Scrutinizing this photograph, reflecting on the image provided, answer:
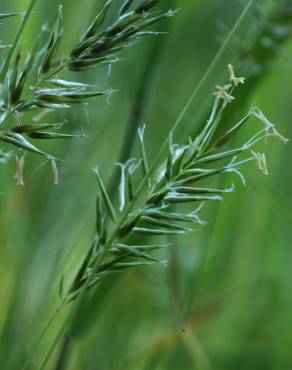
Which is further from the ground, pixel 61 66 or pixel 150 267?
pixel 61 66

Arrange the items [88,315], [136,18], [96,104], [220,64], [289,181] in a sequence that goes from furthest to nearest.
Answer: [220,64] → [289,181] → [96,104] → [88,315] → [136,18]

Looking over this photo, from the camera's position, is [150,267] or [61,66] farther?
[150,267]

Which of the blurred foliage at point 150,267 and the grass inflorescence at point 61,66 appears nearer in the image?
the grass inflorescence at point 61,66

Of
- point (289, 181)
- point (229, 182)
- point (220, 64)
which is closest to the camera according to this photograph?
point (229, 182)

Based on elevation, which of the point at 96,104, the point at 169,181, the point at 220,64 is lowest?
the point at 169,181

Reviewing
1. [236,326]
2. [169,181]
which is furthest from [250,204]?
[169,181]

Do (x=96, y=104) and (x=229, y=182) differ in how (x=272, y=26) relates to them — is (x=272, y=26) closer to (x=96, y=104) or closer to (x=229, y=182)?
(x=229, y=182)

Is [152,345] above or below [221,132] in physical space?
below

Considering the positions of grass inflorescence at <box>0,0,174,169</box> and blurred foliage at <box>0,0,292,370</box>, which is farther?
blurred foliage at <box>0,0,292,370</box>
